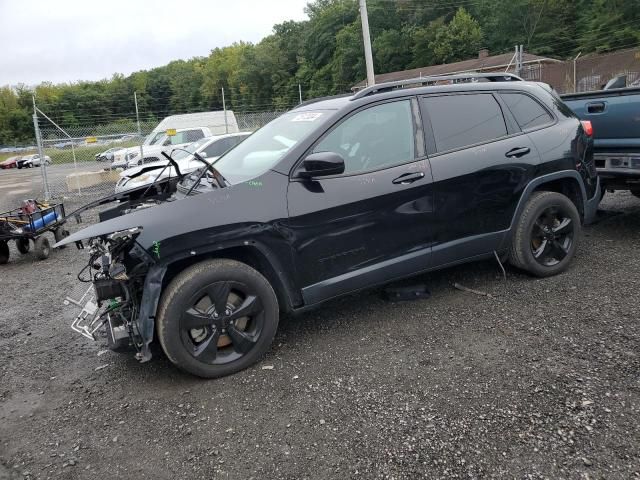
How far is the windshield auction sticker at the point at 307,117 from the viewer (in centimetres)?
407

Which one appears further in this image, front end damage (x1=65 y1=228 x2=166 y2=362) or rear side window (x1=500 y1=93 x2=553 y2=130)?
rear side window (x1=500 y1=93 x2=553 y2=130)

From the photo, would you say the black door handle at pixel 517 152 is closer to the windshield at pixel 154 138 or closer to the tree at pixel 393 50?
the windshield at pixel 154 138

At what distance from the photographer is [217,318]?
3410mm

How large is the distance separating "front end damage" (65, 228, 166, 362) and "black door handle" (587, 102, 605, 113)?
485 cm

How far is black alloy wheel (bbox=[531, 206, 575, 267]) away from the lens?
4688 millimetres

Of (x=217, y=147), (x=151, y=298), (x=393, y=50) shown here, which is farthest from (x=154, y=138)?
(x=393, y=50)

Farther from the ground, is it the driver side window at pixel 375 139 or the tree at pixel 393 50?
the tree at pixel 393 50

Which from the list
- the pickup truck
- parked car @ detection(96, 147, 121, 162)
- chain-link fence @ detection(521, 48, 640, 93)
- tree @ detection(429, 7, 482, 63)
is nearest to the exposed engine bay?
the pickup truck

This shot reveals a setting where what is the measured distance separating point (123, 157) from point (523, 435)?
26.8 meters

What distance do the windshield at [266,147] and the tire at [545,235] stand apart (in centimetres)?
202

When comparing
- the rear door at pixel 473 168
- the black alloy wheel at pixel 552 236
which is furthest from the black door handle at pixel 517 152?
the black alloy wheel at pixel 552 236

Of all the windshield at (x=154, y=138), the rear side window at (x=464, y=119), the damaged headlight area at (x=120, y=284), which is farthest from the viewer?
the windshield at (x=154, y=138)

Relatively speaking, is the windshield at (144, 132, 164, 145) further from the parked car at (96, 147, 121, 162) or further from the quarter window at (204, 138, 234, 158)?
the parked car at (96, 147, 121, 162)

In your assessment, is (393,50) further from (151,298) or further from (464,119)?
(151,298)
